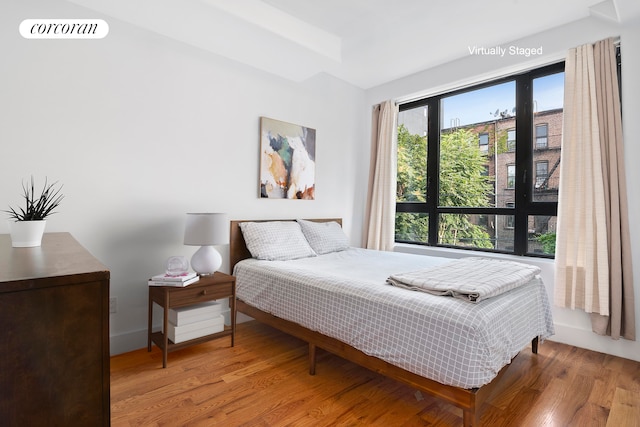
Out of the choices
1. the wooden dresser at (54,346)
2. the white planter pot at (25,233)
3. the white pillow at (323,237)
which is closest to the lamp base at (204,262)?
the white pillow at (323,237)

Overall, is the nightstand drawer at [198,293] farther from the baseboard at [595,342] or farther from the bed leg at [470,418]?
the baseboard at [595,342]

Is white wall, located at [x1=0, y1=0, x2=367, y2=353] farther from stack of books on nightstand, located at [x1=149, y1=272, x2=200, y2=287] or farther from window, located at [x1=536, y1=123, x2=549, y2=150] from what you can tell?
window, located at [x1=536, y1=123, x2=549, y2=150]

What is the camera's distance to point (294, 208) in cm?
348

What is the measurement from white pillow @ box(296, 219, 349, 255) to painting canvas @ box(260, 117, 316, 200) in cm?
35

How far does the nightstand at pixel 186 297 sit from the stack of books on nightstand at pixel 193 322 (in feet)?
0.12

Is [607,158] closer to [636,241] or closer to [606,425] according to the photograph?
[636,241]

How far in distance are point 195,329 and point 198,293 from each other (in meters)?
0.28

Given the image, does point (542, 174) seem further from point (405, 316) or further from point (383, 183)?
point (405, 316)

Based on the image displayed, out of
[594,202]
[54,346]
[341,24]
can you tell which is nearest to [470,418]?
[54,346]

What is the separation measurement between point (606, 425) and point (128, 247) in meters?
3.07

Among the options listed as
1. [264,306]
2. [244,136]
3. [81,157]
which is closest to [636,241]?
[264,306]

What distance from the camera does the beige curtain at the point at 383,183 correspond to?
12.8 feet

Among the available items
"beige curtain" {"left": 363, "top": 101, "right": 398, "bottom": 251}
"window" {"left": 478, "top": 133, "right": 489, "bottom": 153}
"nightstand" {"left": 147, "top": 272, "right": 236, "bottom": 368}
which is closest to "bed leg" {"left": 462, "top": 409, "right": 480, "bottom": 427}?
"nightstand" {"left": 147, "top": 272, "right": 236, "bottom": 368}

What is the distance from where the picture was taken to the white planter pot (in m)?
1.31
